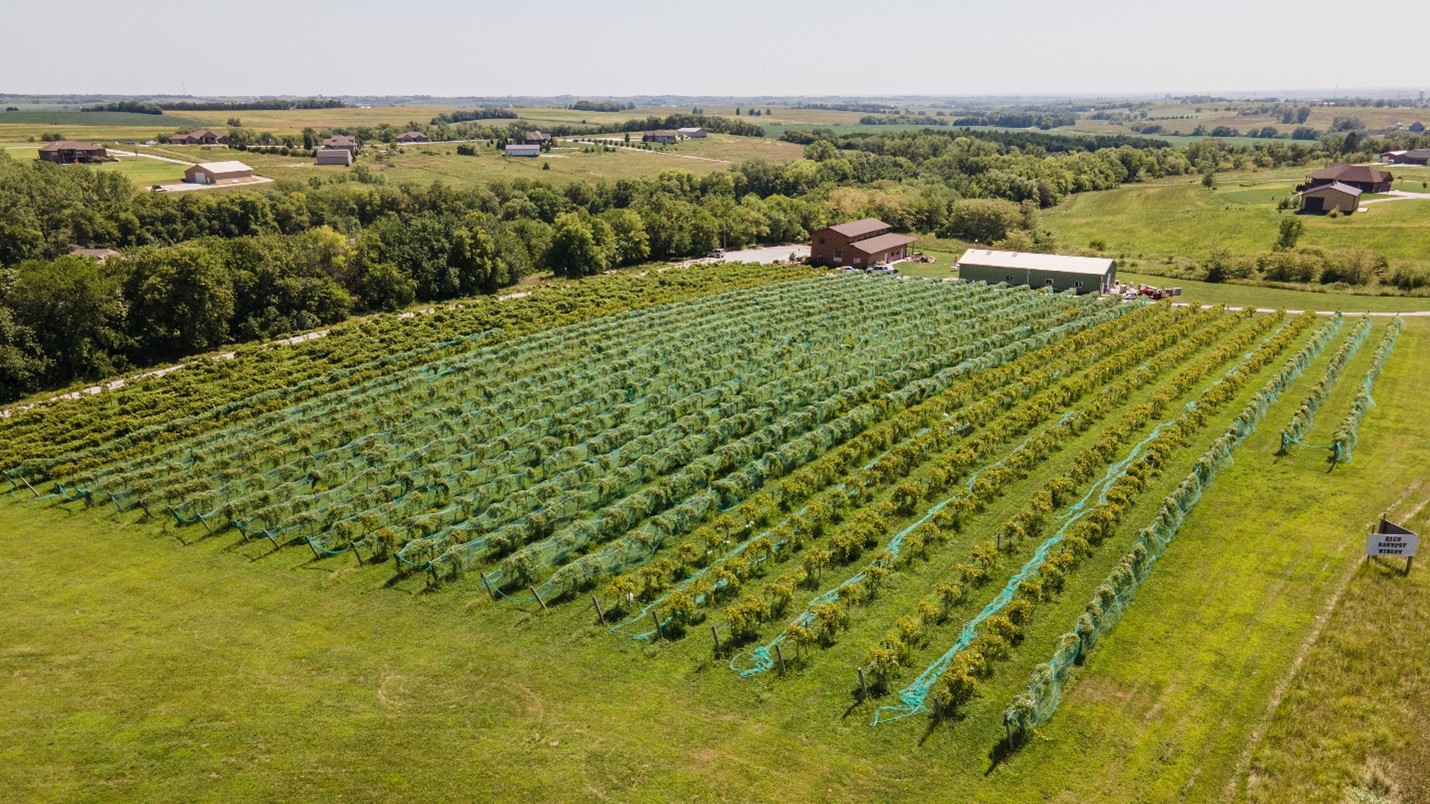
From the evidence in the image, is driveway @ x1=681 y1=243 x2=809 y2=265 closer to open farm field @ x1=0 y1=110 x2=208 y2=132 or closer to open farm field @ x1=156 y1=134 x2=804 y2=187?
open farm field @ x1=156 y1=134 x2=804 y2=187

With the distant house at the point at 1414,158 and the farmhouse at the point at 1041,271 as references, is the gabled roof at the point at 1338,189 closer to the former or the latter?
the farmhouse at the point at 1041,271

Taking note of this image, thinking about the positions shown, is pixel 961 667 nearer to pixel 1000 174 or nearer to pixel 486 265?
pixel 486 265

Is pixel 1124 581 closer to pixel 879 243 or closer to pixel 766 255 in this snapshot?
pixel 879 243

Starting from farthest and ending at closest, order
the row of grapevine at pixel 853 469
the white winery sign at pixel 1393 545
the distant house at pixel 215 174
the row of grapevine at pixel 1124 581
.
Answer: the distant house at pixel 215 174
the row of grapevine at pixel 853 469
the white winery sign at pixel 1393 545
the row of grapevine at pixel 1124 581

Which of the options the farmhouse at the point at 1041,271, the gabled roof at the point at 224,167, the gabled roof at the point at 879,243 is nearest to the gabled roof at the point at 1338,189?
the farmhouse at the point at 1041,271

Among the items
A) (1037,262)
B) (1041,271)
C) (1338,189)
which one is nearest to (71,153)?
(1037,262)

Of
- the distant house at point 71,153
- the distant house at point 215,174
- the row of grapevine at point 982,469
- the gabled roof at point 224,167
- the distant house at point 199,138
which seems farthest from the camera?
the distant house at point 199,138
